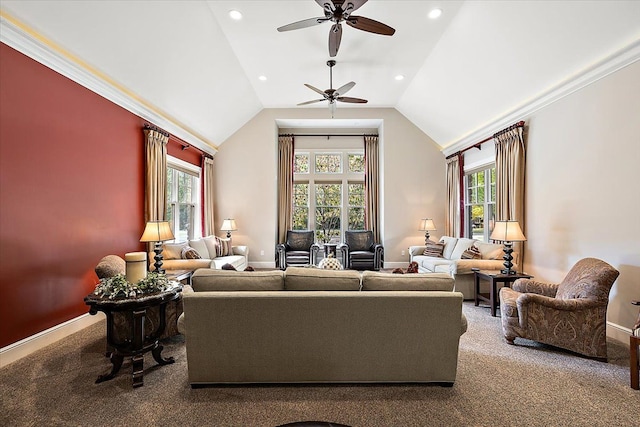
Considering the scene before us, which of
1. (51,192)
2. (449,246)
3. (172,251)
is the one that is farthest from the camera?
(449,246)

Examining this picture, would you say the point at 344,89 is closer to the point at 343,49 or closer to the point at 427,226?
the point at 343,49

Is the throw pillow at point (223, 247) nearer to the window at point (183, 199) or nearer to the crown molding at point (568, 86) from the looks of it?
the window at point (183, 199)

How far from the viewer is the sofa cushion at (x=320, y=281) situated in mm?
2348

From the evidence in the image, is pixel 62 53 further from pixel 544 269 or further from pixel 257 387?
pixel 544 269

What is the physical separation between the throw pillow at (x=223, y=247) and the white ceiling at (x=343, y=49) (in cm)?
242

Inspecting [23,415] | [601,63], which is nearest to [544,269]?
[601,63]

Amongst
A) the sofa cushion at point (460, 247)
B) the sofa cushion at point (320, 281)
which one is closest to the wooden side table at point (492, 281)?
the sofa cushion at point (460, 247)

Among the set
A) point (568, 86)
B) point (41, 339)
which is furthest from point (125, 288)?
point (568, 86)

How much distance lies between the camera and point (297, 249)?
25.2ft

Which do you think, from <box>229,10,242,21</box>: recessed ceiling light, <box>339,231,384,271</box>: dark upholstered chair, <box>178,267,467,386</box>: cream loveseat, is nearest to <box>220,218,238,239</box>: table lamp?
<box>339,231,384,271</box>: dark upholstered chair

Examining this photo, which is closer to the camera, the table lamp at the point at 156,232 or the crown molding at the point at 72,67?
the crown molding at the point at 72,67

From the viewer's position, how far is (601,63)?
3375mm

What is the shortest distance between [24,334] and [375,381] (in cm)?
329

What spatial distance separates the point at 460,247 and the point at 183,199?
5.82 m
